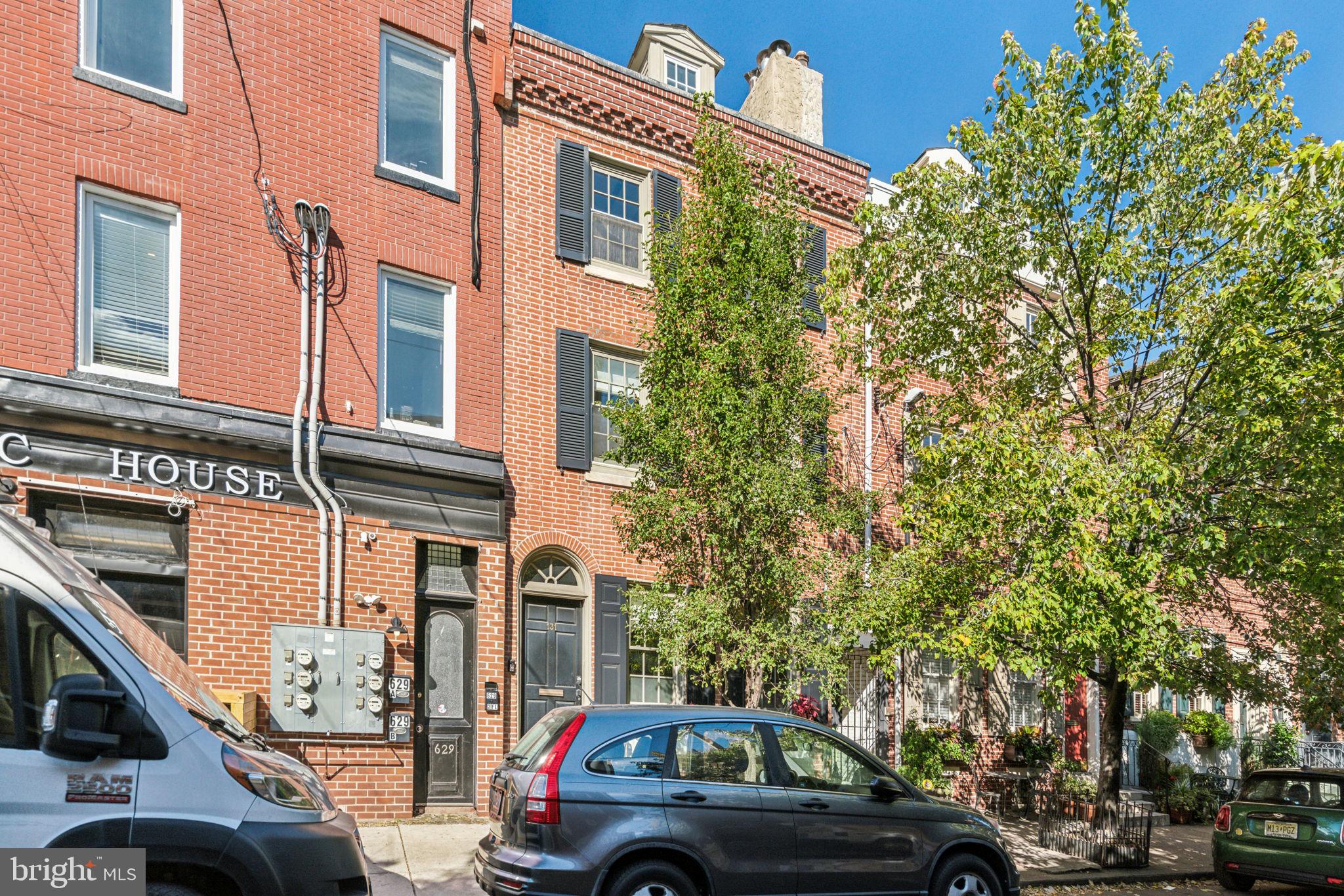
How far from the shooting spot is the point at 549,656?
1334 centimetres

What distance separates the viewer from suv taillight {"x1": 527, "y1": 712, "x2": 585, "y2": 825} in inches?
272

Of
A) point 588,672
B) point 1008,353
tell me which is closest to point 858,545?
point 1008,353

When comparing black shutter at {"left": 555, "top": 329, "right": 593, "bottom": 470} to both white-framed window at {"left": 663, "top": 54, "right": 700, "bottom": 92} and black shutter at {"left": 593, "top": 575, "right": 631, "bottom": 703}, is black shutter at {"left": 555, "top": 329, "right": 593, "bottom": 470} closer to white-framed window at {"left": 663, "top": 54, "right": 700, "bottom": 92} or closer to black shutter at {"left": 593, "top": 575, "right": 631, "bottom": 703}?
black shutter at {"left": 593, "top": 575, "right": 631, "bottom": 703}

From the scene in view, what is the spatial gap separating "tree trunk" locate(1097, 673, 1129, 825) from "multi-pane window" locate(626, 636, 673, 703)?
5628 millimetres

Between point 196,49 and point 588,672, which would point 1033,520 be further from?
point 196,49

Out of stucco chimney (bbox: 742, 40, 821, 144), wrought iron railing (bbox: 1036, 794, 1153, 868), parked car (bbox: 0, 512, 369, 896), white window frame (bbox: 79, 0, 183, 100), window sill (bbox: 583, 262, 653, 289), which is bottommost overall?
wrought iron railing (bbox: 1036, 794, 1153, 868)

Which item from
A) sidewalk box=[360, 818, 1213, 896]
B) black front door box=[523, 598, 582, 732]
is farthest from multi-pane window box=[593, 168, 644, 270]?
sidewalk box=[360, 818, 1213, 896]

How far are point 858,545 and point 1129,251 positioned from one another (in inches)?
256

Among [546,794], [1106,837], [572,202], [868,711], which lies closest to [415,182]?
[572,202]

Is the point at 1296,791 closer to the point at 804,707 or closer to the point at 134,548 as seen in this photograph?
the point at 804,707

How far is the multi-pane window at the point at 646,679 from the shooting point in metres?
13.8

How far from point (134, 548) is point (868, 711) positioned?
36.7 ft

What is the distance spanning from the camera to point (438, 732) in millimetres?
12188

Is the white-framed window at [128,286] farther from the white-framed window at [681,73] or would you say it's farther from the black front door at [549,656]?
the white-framed window at [681,73]
